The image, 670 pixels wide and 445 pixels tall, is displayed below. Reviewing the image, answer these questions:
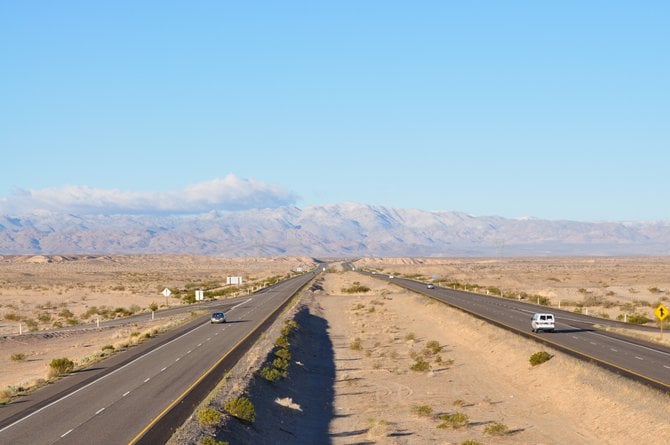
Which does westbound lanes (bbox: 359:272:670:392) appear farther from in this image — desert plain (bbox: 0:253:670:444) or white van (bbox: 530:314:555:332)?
desert plain (bbox: 0:253:670:444)

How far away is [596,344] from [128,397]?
100 ft

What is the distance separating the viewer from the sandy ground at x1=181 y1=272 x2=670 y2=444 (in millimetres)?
28297

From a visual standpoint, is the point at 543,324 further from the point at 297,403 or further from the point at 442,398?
the point at 297,403

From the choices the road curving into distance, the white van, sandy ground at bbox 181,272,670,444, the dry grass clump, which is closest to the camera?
the dry grass clump

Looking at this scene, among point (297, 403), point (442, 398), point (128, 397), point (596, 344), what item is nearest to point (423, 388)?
point (442, 398)

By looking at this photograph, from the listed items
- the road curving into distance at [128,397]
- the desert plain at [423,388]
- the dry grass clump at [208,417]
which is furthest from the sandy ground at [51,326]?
the dry grass clump at [208,417]

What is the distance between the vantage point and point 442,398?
1441 inches

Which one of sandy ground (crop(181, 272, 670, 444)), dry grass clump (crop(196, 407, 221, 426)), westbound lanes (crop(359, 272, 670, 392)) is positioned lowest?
sandy ground (crop(181, 272, 670, 444))

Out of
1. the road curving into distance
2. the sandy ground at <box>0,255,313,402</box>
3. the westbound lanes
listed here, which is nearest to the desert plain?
the sandy ground at <box>0,255,313,402</box>

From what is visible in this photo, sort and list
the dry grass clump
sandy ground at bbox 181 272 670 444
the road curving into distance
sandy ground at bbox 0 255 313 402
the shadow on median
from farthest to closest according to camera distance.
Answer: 1. sandy ground at bbox 0 255 313 402
2. sandy ground at bbox 181 272 670 444
3. the shadow on median
4. the road curving into distance
5. the dry grass clump

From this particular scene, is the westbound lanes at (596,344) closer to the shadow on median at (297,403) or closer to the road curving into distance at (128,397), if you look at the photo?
the shadow on median at (297,403)

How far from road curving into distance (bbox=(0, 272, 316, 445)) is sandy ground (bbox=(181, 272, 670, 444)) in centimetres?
199

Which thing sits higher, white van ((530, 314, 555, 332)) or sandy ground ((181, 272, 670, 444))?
white van ((530, 314, 555, 332))

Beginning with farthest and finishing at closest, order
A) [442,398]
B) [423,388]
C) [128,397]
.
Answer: [423,388] → [442,398] → [128,397]
